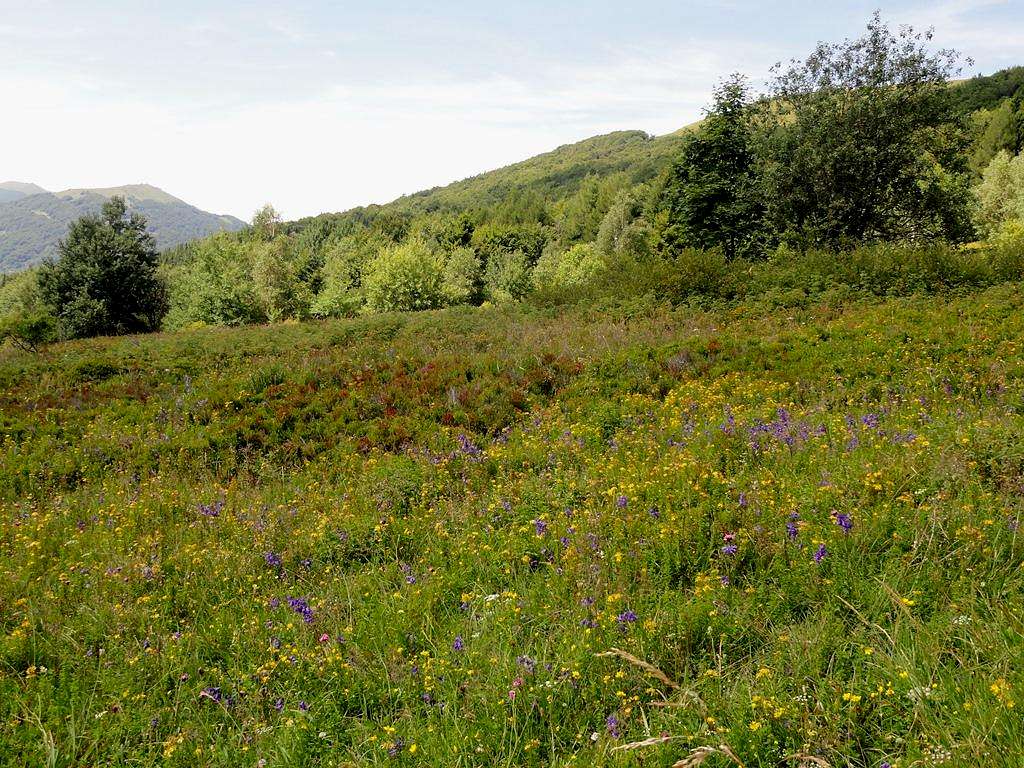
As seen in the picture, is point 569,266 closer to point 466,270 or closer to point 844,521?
point 466,270

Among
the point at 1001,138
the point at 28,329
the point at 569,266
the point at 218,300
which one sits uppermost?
the point at 1001,138

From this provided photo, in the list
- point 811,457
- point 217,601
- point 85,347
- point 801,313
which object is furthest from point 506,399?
point 85,347

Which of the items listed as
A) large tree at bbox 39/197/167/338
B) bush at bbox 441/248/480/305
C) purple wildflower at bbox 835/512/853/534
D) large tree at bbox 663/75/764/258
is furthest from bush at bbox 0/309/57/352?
bush at bbox 441/248/480/305

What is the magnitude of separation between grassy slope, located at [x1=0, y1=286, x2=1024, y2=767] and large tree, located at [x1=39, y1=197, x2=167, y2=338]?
41496mm

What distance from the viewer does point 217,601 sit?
14.6 ft

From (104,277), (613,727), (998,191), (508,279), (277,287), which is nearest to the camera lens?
(613,727)

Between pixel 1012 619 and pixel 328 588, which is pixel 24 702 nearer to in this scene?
pixel 328 588

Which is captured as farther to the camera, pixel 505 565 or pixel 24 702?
pixel 505 565

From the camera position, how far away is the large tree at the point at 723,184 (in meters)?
32.2

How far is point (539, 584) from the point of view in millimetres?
3908

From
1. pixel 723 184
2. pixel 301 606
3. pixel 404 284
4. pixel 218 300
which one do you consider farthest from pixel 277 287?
pixel 301 606

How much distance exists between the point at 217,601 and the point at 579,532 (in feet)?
9.53

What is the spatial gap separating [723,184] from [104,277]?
45104 mm

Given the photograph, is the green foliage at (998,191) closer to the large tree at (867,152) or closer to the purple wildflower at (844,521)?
the large tree at (867,152)
